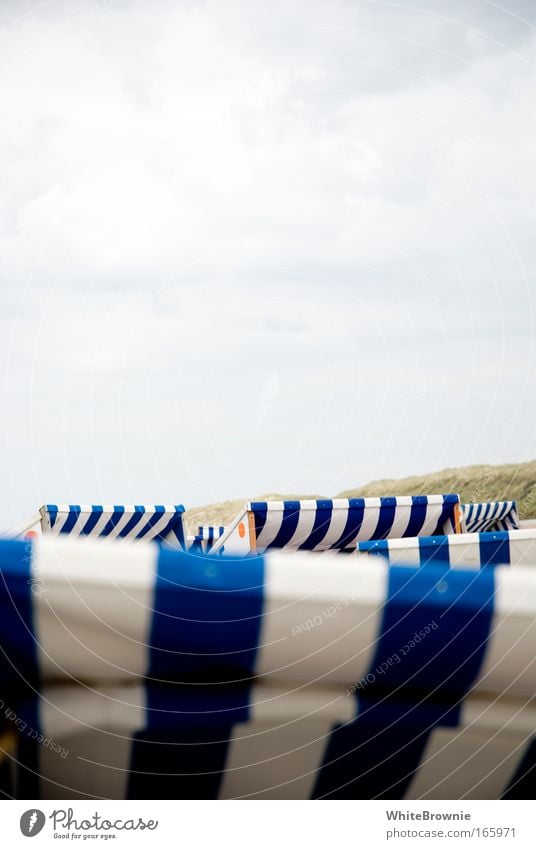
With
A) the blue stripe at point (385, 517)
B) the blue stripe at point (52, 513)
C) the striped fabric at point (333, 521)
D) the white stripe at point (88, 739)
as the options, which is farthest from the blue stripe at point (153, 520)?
the white stripe at point (88, 739)

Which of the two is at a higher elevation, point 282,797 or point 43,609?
point 43,609

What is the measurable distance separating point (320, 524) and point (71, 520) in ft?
7.27

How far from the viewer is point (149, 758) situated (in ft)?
2.32

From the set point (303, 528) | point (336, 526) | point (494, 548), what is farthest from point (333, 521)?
point (494, 548)

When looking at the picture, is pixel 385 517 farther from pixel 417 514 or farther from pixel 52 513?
pixel 52 513

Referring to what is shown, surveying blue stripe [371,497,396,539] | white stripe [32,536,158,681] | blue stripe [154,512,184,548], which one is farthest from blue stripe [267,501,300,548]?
white stripe [32,536,158,681]

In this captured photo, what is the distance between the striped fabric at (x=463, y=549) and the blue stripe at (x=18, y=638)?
5.37 ft

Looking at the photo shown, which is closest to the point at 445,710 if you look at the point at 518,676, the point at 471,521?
the point at 518,676

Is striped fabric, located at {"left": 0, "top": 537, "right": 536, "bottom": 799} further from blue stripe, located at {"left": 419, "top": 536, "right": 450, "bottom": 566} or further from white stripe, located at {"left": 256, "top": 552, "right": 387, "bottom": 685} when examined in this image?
blue stripe, located at {"left": 419, "top": 536, "right": 450, "bottom": 566}

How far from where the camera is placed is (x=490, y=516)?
642 centimetres

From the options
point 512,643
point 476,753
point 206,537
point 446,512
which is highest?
point 446,512

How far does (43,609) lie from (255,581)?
0.58 feet
